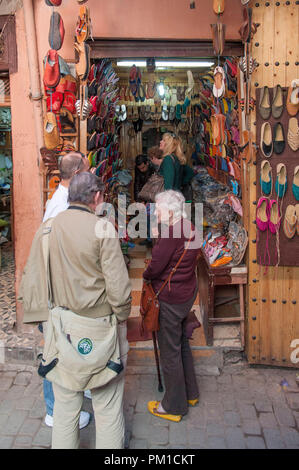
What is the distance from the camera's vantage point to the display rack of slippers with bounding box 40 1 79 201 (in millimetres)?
3361

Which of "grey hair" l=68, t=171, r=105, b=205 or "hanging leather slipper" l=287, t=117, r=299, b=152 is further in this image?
"hanging leather slipper" l=287, t=117, r=299, b=152

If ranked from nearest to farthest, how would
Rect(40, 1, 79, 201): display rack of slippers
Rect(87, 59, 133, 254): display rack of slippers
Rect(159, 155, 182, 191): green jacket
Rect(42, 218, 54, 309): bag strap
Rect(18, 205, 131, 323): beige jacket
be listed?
1. Rect(18, 205, 131, 323): beige jacket
2. Rect(42, 218, 54, 309): bag strap
3. Rect(40, 1, 79, 201): display rack of slippers
4. Rect(87, 59, 133, 254): display rack of slippers
5. Rect(159, 155, 182, 191): green jacket

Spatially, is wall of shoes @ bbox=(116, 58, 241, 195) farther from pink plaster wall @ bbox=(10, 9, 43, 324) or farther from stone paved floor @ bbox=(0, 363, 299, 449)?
stone paved floor @ bbox=(0, 363, 299, 449)

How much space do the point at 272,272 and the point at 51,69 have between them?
7.95 feet

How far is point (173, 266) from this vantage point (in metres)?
2.87

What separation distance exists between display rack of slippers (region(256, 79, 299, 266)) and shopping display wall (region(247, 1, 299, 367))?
61 millimetres

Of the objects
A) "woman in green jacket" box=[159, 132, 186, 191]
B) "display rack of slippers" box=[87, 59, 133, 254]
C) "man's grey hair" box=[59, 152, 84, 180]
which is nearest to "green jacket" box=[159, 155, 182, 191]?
"woman in green jacket" box=[159, 132, 186, 191]

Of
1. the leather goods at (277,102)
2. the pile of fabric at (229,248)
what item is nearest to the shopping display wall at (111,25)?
the leather goods at (277,102)

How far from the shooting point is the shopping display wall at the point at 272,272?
3.37 m

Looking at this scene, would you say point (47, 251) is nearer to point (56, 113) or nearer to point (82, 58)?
point (56, 113)
